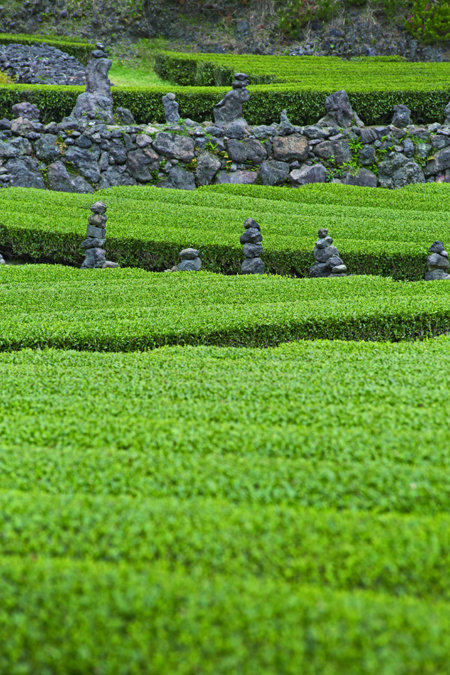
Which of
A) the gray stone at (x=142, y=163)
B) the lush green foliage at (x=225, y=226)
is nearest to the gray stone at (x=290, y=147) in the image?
the lush green foliage at (x=225, y=226)

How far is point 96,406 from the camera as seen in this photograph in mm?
5840

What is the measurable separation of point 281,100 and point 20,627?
23249 millimetres

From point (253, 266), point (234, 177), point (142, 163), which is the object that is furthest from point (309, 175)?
point (253, 266)

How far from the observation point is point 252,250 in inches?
518

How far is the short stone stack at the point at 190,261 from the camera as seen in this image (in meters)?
12.8

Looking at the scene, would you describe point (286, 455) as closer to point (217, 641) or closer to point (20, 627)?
point (217, 641)

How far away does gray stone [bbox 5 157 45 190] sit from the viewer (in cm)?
1898

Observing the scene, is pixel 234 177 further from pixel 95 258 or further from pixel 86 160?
pixel 95 258

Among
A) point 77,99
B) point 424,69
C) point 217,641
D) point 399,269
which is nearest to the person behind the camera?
point 217,641

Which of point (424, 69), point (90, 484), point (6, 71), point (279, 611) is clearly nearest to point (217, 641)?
point (279, 611)

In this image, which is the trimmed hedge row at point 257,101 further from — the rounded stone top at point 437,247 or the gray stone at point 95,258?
the rounded stone top at point 437,247

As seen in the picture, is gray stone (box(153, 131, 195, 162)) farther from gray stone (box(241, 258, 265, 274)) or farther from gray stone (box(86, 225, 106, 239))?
gray stone (box(241, 258, 265, 274))

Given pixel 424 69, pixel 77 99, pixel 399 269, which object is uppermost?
pixel 424 69

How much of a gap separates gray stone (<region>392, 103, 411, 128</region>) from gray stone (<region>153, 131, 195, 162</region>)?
8.73 metres
